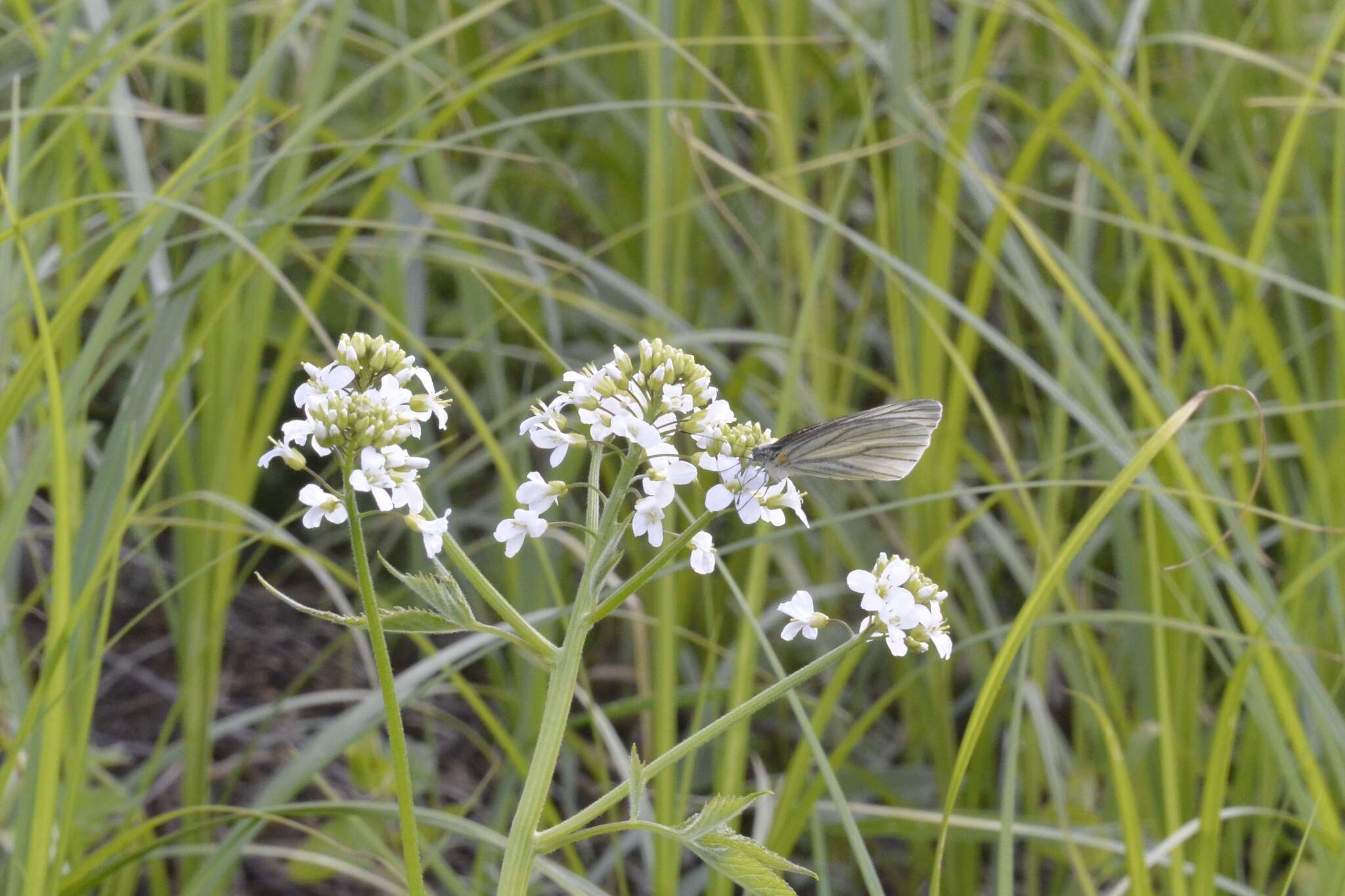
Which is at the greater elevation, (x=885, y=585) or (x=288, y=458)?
(x=288, y=458)

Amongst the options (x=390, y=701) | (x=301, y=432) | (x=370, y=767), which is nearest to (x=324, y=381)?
(x=301, y=432)

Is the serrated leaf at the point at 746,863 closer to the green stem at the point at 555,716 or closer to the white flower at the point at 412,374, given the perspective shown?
the green stem at the point at 555,716

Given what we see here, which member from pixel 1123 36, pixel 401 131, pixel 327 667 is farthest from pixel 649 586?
pixel 1123 36

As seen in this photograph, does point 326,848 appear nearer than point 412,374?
No

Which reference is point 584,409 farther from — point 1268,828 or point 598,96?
point 598,96

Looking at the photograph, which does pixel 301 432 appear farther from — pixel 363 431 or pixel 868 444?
pixel 868 444

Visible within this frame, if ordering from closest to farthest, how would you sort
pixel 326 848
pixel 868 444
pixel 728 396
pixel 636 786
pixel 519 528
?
pixel 636 786 → pixel 519 528 → pixel 868 444 → pixel 326 848 → pixel 728 396

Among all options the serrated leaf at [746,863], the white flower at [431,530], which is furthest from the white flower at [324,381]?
the serrated leaf at [746,863]

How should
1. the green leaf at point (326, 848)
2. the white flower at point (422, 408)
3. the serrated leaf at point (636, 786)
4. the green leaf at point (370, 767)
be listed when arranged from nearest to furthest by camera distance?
the serrated leaf at point (636, 786), the white flower at point (422, 408), the green leaf at point (326, 848), the green leaf at point (370, 767)
